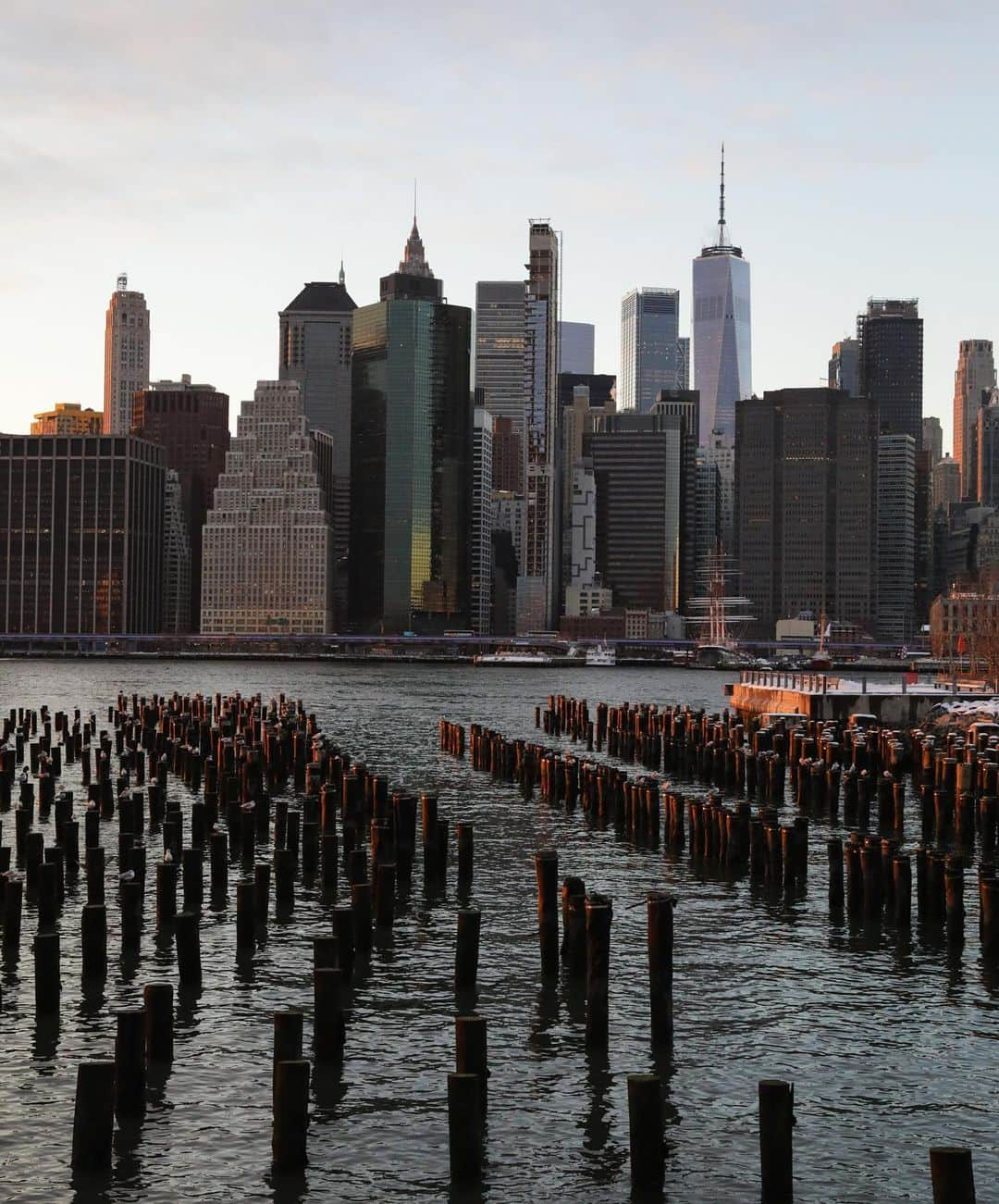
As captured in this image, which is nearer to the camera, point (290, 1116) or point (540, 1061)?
point (290, 1116)

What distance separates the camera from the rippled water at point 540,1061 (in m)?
21.2

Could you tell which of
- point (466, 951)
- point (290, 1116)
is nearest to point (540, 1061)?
point (466, 951)

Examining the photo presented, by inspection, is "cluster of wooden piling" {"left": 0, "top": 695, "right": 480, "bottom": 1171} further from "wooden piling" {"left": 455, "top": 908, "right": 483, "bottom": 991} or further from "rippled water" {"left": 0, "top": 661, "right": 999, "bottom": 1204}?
"rippled water" {"left": 0, "top": 661, "right": 999, "bottom": 1204}

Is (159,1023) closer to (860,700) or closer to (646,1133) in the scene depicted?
(646,1133)

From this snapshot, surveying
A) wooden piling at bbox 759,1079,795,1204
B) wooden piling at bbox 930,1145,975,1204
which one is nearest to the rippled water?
wooden piling at bbox 759,1079,795,1204

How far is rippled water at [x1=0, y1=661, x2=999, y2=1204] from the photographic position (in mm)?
21234

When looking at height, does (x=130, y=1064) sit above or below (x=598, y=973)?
below

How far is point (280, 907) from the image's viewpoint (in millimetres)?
36781

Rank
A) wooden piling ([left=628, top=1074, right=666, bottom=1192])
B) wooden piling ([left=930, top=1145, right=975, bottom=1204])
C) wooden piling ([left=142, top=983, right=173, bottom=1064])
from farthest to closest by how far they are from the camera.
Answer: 1. wooden piling ([left=142, top=983, right=173, bottom=1064])
2. wooden piling ([left=628, top=1074, right=666, bottom=1192])
3. wooden piling ([left=930, top=1145, right=975, bottom=1204])

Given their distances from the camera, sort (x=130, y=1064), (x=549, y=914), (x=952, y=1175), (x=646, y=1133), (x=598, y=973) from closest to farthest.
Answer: (x=952, y=1175) → (x=646, y=1133) → (x=130, y=1064) → (x=598, y=973) → (x=549, y=914)

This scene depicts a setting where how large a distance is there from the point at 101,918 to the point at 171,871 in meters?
4.93

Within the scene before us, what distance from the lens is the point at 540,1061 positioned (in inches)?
1017

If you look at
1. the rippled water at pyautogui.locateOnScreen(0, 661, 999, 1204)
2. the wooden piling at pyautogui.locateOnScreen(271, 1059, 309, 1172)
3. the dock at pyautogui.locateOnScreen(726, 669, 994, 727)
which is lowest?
the rippled water at pyautogui.locateOnScreen(0, 661, 999, 1204)

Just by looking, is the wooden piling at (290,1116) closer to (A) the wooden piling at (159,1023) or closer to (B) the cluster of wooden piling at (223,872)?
(B) the cluster of wooden piling at (223,872)
